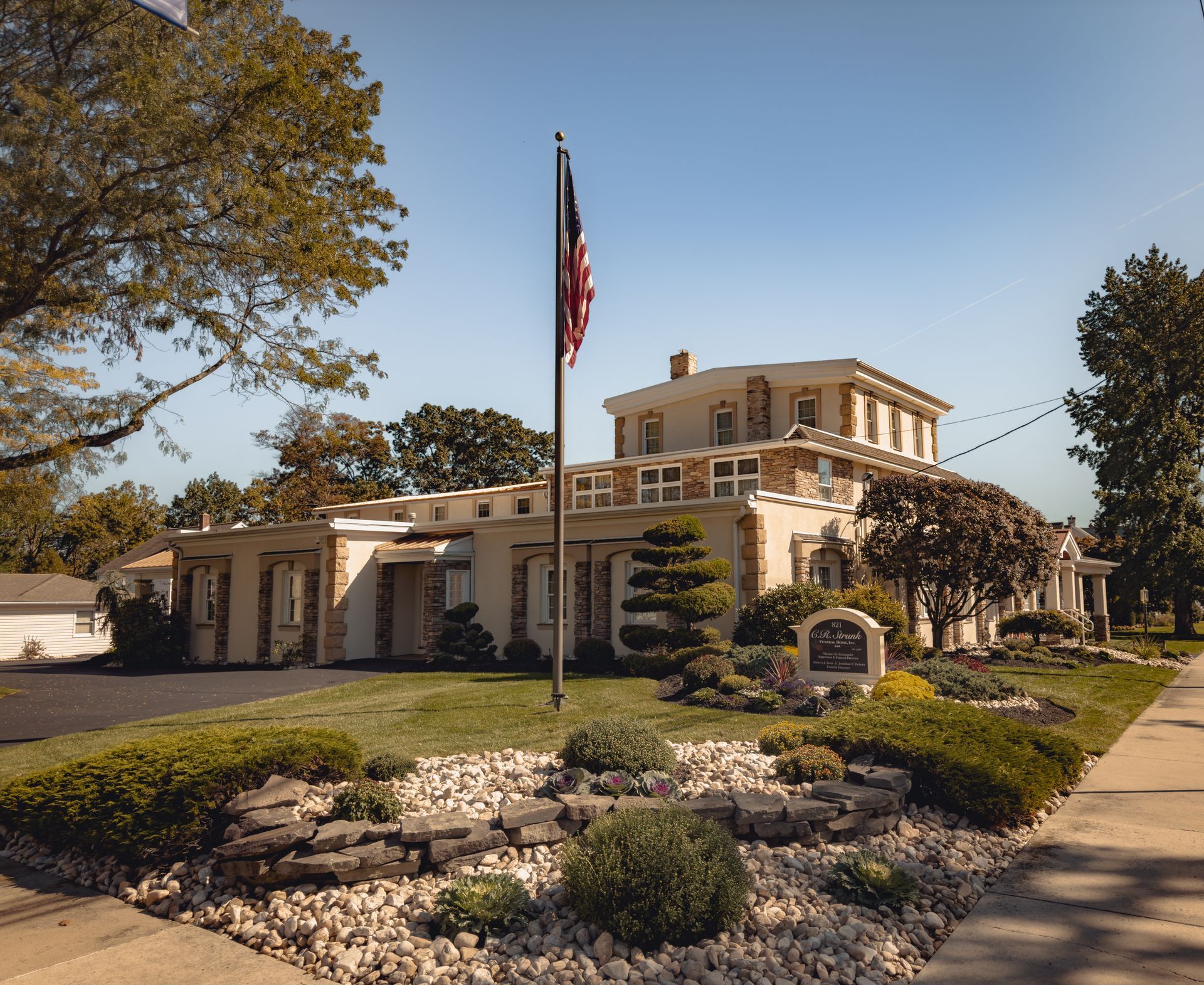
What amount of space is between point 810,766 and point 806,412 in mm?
20703

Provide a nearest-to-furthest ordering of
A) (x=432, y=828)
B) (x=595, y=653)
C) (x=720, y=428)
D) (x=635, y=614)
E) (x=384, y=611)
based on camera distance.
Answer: (x=432, y=828), (x=595, y=653), (x=635, y=614), (x=384, y=611), (x=720, y=428)

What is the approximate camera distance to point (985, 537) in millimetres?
21125

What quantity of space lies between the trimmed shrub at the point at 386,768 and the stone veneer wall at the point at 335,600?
1639 cm

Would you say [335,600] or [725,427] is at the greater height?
[725,427]

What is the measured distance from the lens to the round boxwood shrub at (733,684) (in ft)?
45.3

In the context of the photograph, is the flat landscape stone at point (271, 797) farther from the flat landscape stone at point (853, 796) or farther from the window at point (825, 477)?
the window at point (825, 477)

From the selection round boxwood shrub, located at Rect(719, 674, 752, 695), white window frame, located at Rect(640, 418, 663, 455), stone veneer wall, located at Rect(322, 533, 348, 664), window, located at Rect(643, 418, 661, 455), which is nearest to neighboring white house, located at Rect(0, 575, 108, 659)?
stone veneer wall, located at Rect(322, 533, 348, 664)

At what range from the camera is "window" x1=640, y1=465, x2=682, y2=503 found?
84.6 ft

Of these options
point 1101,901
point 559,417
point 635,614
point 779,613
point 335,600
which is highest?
point 559,417

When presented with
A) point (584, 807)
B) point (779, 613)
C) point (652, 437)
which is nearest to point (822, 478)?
point (779, 613)

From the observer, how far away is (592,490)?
91.9ft

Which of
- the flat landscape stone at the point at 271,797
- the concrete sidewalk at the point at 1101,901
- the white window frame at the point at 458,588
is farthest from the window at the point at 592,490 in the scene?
the flat landscape stone at the point at 271,797

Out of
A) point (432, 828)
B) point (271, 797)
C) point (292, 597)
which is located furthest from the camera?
point (292, 597)

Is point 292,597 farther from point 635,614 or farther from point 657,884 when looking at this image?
point 657,884
